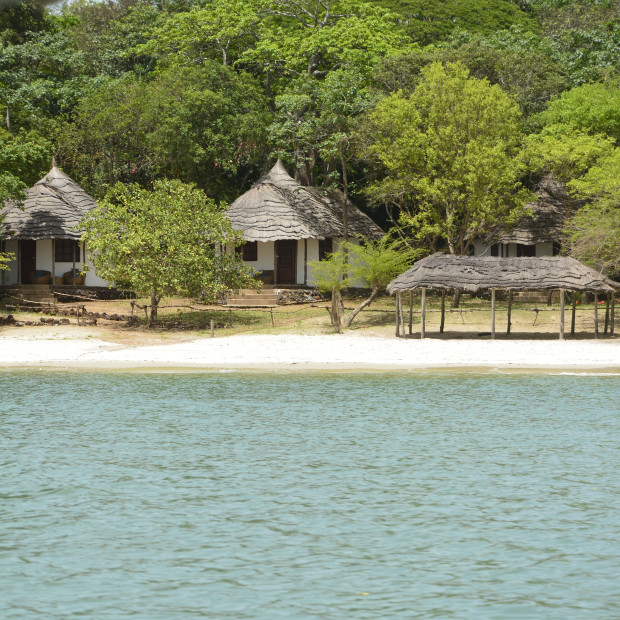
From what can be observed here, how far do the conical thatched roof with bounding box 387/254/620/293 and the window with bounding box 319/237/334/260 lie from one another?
35.9 ft

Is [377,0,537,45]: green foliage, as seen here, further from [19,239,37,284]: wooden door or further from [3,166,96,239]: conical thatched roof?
[19,239,37,284]: wooden door

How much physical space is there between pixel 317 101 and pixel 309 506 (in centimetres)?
2970

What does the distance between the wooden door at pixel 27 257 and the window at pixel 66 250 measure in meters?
1.00

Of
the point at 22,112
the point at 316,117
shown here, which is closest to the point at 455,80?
the point at 316,117

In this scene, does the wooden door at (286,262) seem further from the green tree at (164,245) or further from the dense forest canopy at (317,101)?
the green tree at (164,245)

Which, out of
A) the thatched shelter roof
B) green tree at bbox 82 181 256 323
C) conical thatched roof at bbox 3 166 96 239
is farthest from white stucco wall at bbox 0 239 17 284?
the thatched shelter roof

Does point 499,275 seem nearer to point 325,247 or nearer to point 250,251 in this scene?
point 325,247

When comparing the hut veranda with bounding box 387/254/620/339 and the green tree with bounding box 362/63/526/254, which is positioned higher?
the green tree with bounding box 362/63/526/254

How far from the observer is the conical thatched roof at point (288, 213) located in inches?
1467

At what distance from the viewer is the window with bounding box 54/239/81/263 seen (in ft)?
127

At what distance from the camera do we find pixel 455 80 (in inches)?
1379

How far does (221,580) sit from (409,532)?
2.52 meters

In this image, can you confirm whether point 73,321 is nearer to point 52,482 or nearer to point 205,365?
point 205,365

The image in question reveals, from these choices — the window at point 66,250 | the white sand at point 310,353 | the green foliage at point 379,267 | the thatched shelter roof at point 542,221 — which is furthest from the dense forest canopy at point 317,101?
the white sand at point 310,353
